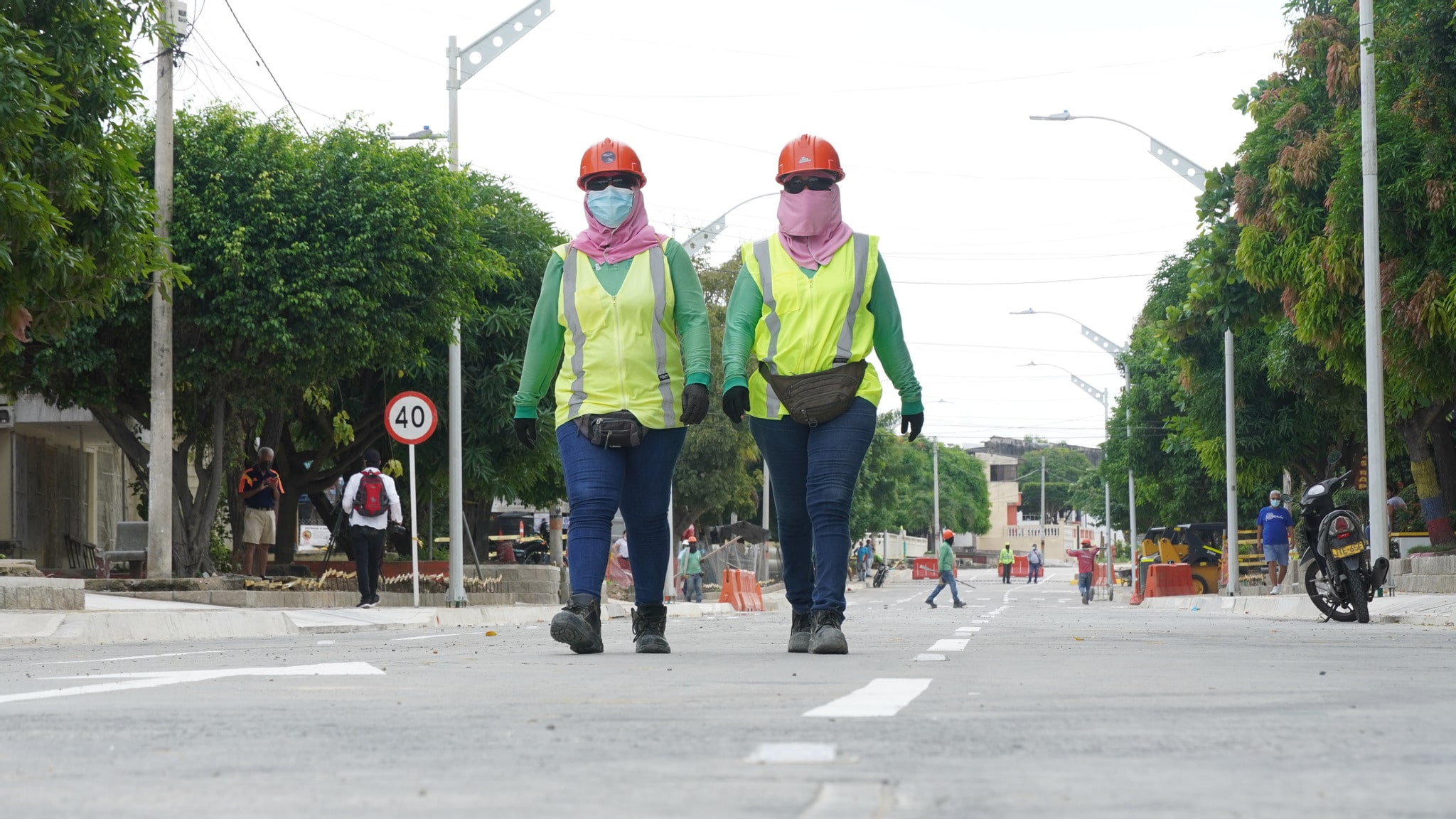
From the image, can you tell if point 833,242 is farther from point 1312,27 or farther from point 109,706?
point 1312,27

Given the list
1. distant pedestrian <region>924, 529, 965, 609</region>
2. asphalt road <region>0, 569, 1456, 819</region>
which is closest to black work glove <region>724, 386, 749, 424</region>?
asphalt road <region>0, 569, 1456, 819</region>

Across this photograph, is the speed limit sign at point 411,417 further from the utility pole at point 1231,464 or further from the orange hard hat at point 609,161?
the utility pole at point 1231,464

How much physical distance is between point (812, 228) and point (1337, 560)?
928 centimetres

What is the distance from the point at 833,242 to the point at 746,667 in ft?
8.12

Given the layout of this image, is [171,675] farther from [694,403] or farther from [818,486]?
[818,486]

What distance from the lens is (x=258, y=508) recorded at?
2425cm

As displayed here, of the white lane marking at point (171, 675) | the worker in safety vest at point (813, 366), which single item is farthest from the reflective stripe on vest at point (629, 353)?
the white lane marking at point (171, 675)

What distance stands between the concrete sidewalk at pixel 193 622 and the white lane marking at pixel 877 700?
9.03 meters

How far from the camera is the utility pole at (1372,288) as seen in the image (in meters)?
21.3

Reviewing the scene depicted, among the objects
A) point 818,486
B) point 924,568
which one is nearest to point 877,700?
point 818,486

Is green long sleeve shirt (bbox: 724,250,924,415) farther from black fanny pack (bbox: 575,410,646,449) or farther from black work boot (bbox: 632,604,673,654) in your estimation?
black work boot (bbox: 632,604,673,654)

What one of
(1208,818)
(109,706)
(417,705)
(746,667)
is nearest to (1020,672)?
(746,667)

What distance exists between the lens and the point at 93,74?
15.5m

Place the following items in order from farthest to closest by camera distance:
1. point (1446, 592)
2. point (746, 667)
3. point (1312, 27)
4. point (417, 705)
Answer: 1. point (1312, 27)
2. point (1446, 592)
3. point (746, 667)
4. point (417, 705)
